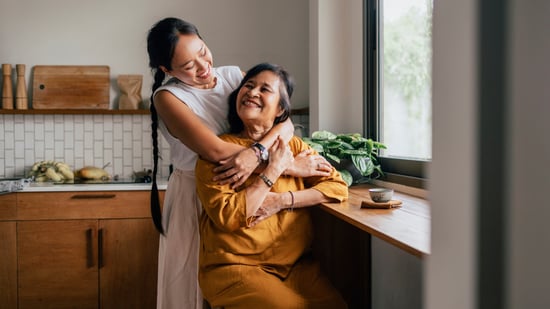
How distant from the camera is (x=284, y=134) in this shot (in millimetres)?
1801

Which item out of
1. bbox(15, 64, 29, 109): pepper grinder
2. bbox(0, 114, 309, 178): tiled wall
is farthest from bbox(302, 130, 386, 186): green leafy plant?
bbox(15, 64, 29, 109): pepper grinder

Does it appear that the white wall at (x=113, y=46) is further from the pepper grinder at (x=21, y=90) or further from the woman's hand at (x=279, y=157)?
the woman's hand at (x=279, y=157)

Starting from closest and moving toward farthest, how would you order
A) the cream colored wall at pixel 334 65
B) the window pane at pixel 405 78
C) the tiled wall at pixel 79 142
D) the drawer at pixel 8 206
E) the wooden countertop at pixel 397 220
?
the wooden countertop at pixel 397 220, the window pane at pixel 405 78, the drawer at pixel 8 206, the cream colored wall at pixel 334 65, the tiled wall at pixel 79 142

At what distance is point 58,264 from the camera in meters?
2.97

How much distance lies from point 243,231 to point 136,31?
232cm

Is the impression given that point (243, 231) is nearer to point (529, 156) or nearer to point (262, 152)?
point (262, 152)

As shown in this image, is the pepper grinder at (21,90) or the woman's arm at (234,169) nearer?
the woman's arm at (234,169)

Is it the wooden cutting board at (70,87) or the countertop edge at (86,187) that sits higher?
the wooden cutting board at (70,87)

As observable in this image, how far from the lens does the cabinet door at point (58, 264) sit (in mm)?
2957

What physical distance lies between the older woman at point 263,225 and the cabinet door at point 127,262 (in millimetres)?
1293

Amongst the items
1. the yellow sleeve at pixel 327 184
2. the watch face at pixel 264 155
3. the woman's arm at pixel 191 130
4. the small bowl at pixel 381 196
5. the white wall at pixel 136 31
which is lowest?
the small bowl at pixel 381 196

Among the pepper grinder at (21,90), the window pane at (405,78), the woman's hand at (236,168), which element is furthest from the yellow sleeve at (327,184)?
the pepper grinder at (21,90)

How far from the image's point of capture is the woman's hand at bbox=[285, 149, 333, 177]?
1.78m

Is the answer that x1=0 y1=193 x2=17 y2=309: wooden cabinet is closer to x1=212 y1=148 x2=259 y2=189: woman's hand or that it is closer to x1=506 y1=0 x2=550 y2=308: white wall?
x1=212 y1=148 x2=259 y2=189: woman's hand
